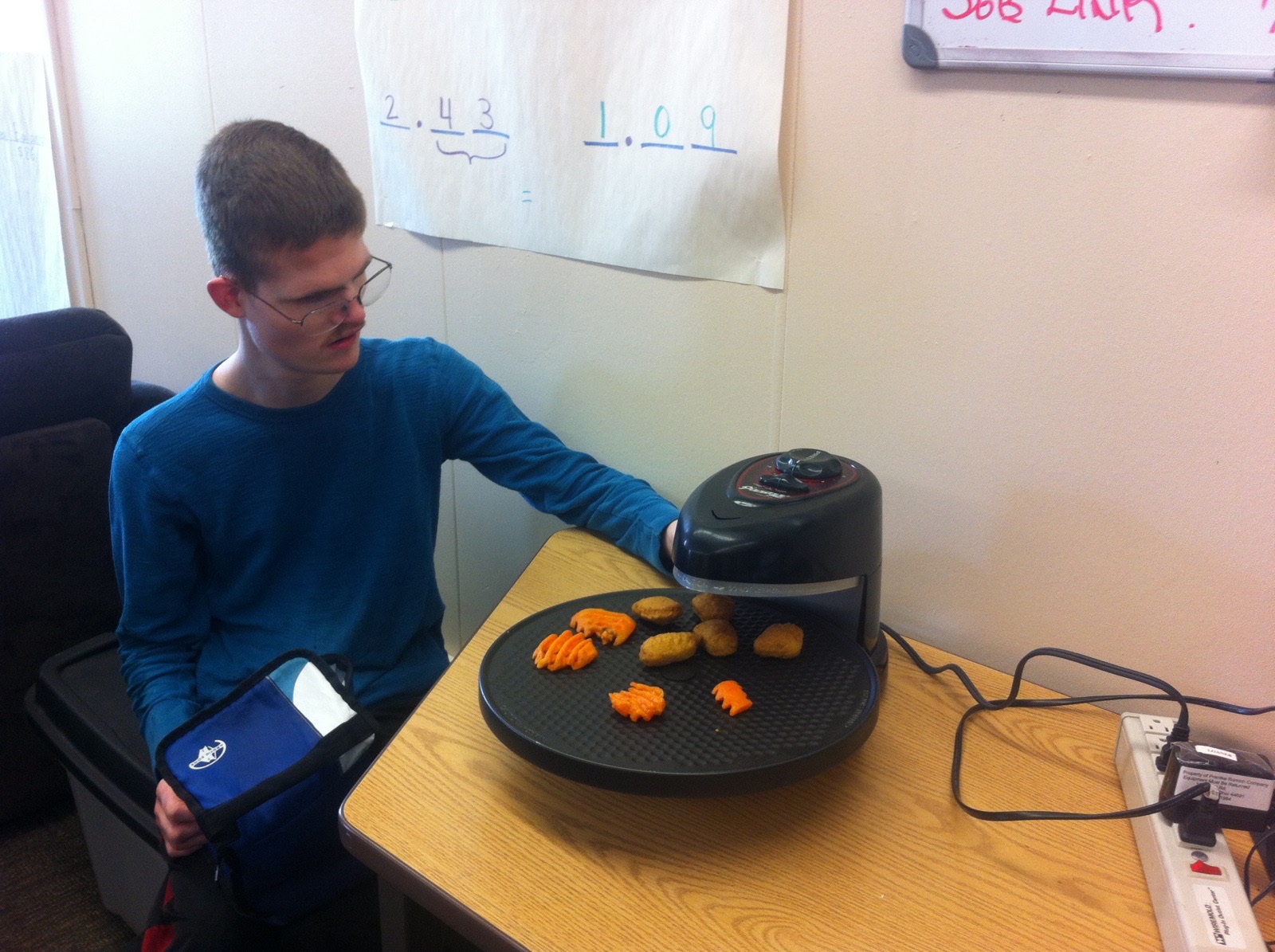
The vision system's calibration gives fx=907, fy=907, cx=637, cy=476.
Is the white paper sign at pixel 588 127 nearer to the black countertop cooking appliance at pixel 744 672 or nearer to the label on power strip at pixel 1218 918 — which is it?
the black countertop cooking appliance at pixel 744 672

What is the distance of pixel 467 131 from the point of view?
1094 millimetres

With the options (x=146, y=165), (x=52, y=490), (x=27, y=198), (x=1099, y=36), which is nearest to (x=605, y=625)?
(x=1099, y=36)

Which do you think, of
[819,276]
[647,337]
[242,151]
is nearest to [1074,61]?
[819,276]

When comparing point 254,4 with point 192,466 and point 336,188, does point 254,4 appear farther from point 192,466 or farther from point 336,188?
point 192,466

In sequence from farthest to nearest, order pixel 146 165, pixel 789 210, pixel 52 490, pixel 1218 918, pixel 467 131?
1. pixel 146 165
2. pixel 52 490
3. pixel 467 131
4. pixel 789 210
5. pixel 1218 918

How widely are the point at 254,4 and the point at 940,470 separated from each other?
114 cm

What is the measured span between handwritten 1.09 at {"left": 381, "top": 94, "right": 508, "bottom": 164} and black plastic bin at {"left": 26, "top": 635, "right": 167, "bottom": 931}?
0.79 m

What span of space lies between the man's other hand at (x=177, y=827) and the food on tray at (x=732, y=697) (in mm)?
511

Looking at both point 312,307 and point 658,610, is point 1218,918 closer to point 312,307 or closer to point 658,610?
point 658,610

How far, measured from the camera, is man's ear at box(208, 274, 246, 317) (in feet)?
2.99

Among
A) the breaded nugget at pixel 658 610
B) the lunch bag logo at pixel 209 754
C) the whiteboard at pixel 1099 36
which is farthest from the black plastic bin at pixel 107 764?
the whiteboard at pixel 1099 36

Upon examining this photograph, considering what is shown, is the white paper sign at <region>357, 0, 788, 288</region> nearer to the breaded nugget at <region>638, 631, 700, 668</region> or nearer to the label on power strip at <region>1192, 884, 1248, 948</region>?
the breaded nugget at <region>638, 631, 700, 668</region>

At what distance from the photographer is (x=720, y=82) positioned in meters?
0.87

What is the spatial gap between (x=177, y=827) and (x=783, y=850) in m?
0.58
